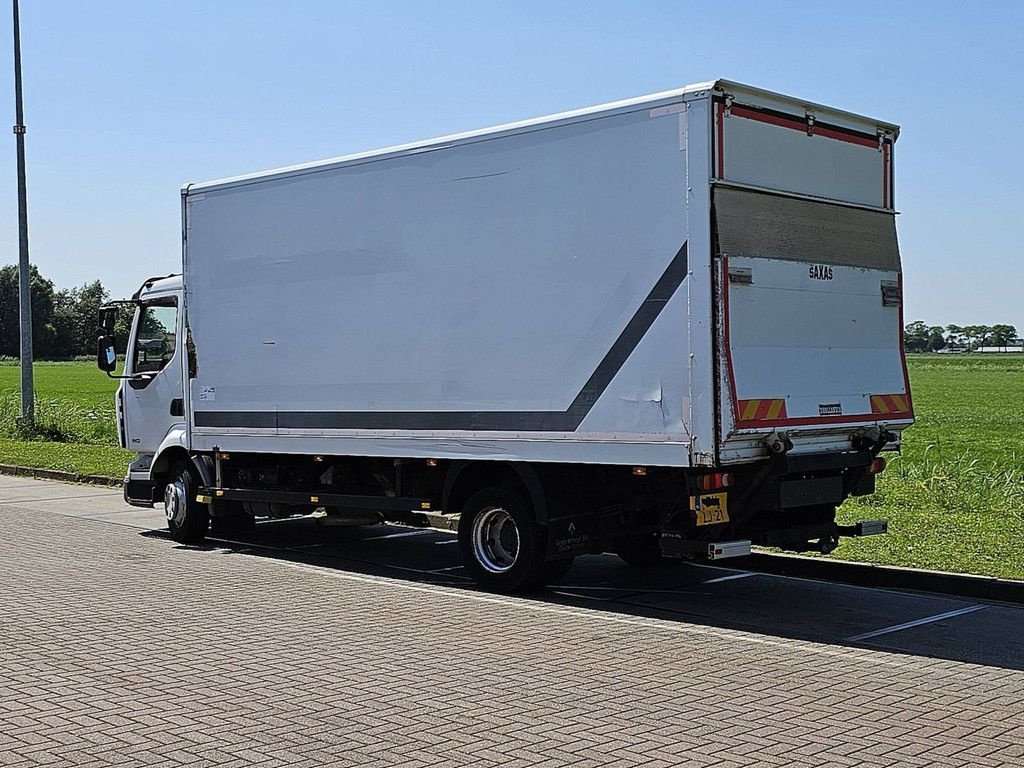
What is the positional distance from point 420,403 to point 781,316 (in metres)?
3.12

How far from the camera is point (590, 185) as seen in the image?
31.3 feet

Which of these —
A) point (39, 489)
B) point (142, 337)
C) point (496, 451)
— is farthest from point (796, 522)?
point (39, 489)

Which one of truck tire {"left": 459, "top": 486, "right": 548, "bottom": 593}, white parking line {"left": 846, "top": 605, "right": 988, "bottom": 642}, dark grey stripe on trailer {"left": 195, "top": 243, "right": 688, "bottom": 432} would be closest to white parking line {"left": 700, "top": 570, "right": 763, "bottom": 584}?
truck tire {"left": 459, "top": 486, "right": 548, "bottom": 593}

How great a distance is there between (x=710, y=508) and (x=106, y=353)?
776 centimetres

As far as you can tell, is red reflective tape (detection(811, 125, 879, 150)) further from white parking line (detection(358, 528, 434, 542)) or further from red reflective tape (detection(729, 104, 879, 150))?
white parking line (detection(358, 528, 434, 542))

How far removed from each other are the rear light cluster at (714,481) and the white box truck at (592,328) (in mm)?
22

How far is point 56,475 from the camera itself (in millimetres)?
21250

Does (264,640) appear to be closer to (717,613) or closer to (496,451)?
(496,451)

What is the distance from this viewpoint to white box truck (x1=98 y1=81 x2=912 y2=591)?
903 centimetres

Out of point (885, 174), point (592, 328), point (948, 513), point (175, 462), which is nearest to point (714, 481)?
point (592, 328)

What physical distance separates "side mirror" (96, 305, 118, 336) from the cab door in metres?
0.30

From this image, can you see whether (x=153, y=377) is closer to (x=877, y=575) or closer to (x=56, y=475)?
(x=877, y=575)

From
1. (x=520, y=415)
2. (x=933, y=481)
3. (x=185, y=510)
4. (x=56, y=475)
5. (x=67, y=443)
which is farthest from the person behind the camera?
(x=67, y=443)

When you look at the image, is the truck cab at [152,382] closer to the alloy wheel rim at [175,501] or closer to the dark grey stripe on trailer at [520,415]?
the alloy wheel rim at [175,501]
